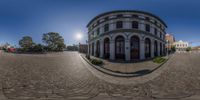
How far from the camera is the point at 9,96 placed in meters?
4.64

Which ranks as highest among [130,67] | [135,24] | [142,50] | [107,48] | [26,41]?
[135,24]

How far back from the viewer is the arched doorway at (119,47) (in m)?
12.0

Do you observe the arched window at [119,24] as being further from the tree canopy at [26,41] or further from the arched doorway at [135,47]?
the tree canopy at [26,41]

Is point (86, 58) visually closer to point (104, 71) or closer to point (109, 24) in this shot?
point (104, 71)

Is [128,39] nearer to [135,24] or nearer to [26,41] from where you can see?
[135,24]

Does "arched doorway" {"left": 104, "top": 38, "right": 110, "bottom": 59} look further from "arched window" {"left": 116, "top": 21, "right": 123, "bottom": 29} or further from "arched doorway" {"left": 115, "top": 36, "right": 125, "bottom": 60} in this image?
"arched window" {"left": 116, "top": 21, "right": 123, "bottom": 29}

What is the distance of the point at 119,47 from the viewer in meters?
13.2

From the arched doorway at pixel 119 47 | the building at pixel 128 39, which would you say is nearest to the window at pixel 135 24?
the building at pixel 128 39

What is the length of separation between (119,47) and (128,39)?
1.16m

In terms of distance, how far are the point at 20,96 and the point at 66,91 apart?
1.58 meters

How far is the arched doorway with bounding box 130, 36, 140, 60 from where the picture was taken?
11.6 metres

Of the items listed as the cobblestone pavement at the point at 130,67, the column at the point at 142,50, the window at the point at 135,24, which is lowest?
the cobblestone pavement at the point at 130,67

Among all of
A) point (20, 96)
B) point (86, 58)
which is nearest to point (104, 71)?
point (86, 58)

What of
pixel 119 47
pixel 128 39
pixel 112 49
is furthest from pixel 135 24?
pixel 112 49
